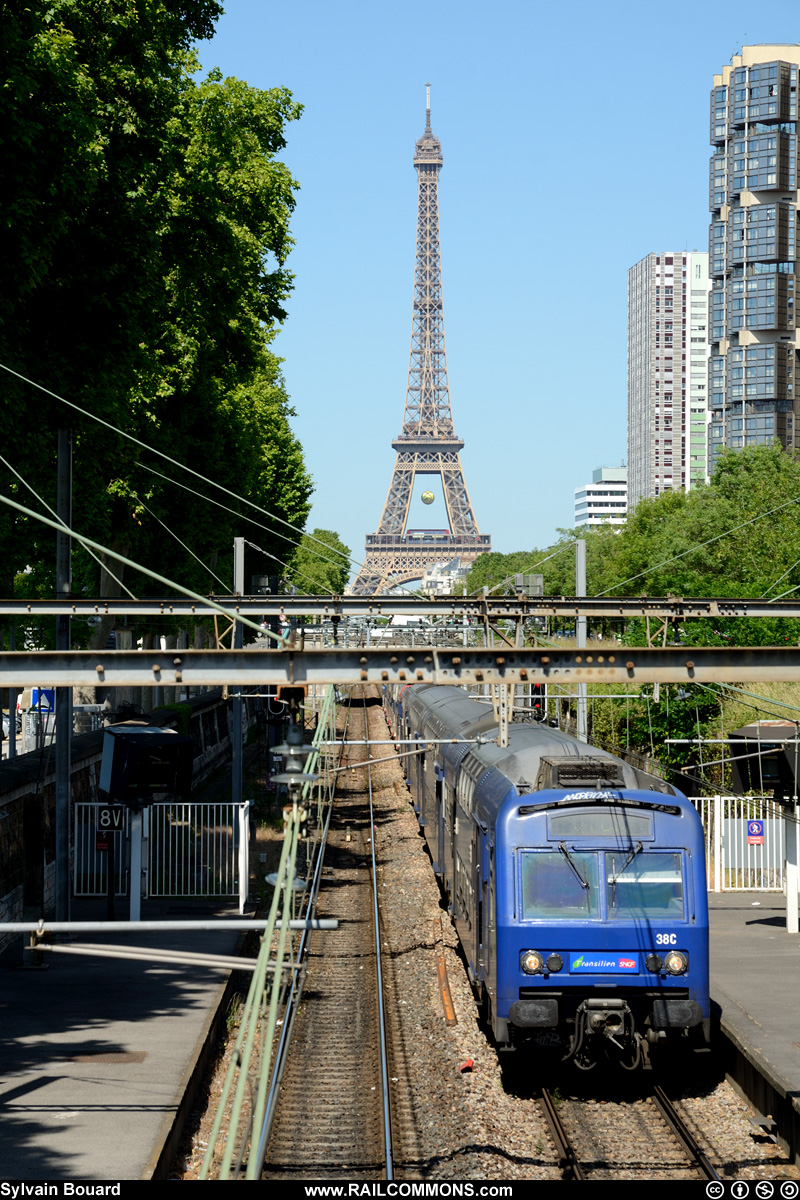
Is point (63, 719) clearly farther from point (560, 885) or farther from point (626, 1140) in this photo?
point (626, 1140)

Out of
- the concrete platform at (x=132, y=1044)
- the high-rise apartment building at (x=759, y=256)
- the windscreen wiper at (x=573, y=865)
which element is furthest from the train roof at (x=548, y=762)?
the high-rise apartment building at (x=759, y=256)

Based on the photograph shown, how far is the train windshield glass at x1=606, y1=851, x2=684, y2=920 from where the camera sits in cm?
1191

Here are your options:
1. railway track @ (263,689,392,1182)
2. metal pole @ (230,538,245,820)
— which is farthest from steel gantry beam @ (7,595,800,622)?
railway track @ (263,689,392,1182)

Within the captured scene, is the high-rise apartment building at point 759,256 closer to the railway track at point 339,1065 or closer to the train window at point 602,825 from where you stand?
the railway track at point 339,1065

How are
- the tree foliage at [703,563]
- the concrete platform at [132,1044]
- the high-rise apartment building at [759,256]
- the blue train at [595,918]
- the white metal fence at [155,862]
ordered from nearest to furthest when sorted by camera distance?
the concrete platform at [132,1044], the blue train at [595,918], the white metal fence at [155,862], the tree foliage at [703,563], the high-rise apartment building at [759,256]

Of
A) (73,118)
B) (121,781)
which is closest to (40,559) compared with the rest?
(121,781)

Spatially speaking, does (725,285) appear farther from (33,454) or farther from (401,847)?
(33,454)

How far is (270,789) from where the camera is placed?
112 feet

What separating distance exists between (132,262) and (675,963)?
39.9 ft

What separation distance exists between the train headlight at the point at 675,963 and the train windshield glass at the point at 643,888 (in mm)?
352

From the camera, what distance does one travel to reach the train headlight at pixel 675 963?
11797 mm

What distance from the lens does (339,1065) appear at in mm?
13445

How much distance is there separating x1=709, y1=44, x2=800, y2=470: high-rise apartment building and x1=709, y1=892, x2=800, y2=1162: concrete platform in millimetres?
90422
